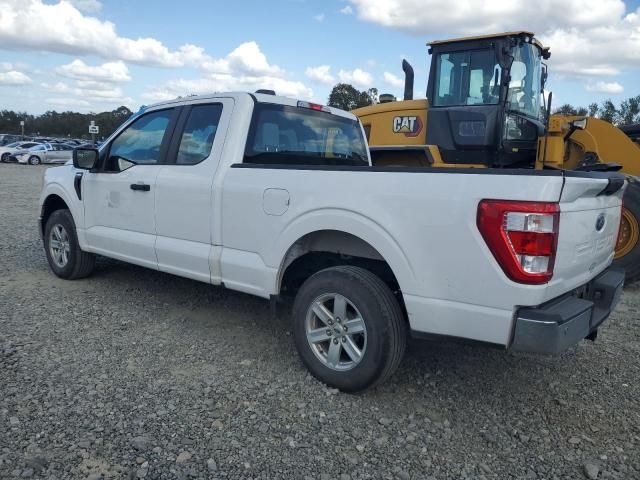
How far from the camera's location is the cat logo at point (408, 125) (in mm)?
7504

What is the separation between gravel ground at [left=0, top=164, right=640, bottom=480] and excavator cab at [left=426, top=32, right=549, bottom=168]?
291cm

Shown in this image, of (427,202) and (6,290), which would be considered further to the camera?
(6,290)

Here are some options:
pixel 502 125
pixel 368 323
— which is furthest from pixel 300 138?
pixel 502 125

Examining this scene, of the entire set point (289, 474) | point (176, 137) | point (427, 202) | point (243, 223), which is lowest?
point (289, 474)

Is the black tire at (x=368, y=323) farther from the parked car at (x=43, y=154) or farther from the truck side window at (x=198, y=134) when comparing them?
the parked car at (x=43, y=154)

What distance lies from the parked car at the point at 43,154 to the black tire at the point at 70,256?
28.3m

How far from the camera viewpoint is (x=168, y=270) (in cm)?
453

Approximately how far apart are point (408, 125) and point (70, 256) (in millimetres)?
4688

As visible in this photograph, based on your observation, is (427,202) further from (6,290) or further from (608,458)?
(6,290)

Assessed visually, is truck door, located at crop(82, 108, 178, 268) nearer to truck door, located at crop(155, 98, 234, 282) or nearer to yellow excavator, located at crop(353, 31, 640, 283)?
truck door, located at crop(155, 98, 234, 282)

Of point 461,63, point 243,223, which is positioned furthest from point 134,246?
point 461,63

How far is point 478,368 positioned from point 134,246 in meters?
3.07

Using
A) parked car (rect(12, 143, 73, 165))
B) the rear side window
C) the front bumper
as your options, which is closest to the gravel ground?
the front bumper

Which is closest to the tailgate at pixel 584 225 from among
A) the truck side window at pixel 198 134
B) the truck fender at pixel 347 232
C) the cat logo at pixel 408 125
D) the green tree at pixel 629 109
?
the truck fender at pixel 347 232
